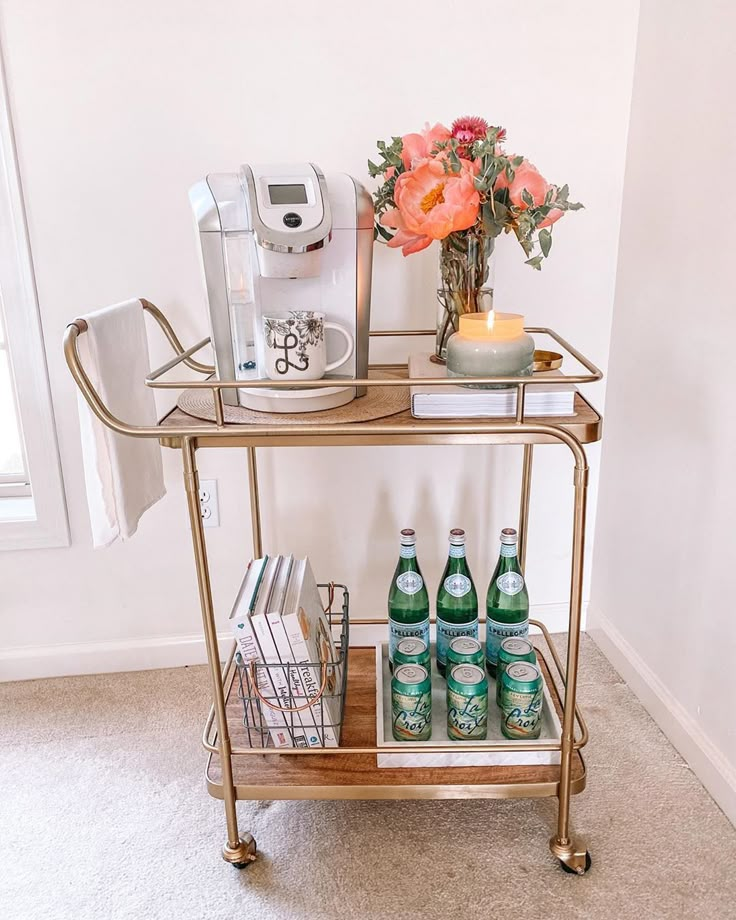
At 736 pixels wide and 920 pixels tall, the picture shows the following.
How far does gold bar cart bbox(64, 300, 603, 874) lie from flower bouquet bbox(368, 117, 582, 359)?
0.21 metres

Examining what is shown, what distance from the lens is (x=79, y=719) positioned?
1529 millimetres

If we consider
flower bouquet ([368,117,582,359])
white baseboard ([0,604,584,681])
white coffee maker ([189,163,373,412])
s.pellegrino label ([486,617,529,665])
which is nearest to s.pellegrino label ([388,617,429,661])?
s.pellegrino label ([486,617,529,665])

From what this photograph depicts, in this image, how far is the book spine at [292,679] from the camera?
1.11 meters

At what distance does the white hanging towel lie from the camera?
1.00m

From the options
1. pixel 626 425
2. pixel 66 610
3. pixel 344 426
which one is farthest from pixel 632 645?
pixel 66 610

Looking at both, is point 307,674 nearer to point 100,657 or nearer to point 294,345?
point 294,345

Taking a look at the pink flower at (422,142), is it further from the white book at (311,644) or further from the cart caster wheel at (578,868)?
the cart caster wheel at (578,868)

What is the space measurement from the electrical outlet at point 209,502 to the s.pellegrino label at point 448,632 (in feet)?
1.83

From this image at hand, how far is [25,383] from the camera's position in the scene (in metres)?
1.48

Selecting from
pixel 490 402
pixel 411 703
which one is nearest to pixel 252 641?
pixel 411 703

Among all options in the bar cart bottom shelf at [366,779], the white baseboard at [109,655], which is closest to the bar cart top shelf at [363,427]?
the bar cart bottom shelf at [366,779]

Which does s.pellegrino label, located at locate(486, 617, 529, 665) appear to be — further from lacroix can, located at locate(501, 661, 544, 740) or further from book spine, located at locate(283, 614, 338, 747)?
book spine, located at locate(283, 614, 338, 747)

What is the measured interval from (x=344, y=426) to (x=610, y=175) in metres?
0.91

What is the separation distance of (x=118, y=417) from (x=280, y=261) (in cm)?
32
